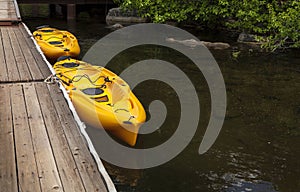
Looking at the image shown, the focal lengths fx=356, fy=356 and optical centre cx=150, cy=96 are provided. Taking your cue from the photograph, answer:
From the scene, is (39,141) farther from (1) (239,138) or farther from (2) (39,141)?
(1) (239,138)

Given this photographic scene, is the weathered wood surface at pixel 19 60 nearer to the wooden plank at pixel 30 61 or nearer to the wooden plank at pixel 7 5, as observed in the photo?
the wooden plank at pixel 30 61

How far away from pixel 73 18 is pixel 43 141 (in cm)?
1689

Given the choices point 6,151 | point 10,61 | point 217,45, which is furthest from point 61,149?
point 217,45

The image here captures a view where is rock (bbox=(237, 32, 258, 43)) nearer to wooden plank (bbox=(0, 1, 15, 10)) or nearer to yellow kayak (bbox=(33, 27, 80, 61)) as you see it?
yellow kayak (bbox=(33, 27, 80, 61))

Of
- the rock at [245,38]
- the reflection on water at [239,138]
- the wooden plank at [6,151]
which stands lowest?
the reflection on water at [239,138]

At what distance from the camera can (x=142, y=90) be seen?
955 centimetres

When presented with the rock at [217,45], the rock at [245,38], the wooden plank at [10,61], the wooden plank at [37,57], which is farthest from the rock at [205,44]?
the wooden plank at [10,61]

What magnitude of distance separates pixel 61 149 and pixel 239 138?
14.6ft

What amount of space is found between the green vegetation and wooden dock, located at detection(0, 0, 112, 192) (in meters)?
9.75

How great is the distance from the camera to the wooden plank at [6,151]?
10.3 ft

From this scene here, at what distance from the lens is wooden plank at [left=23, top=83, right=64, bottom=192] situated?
126 inches

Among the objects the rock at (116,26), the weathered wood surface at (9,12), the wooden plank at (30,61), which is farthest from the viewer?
the rock at (116,26)

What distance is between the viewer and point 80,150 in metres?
3.77

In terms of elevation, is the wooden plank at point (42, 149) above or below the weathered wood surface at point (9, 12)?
below
